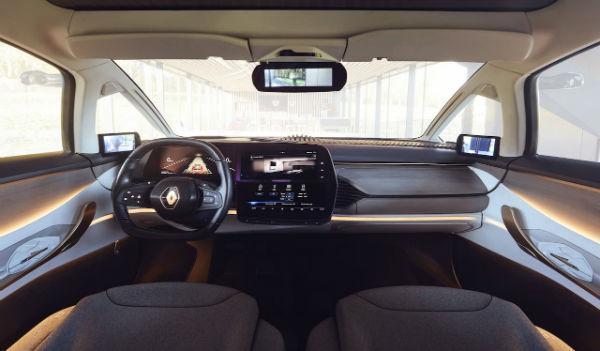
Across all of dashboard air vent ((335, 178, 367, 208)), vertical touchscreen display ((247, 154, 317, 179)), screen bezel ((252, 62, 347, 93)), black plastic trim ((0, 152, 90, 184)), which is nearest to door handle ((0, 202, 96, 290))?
black plastic trim ((0, 152, 90, 184))

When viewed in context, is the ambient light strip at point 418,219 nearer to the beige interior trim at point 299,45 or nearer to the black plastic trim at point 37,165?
the beige interior trim at point 299,45

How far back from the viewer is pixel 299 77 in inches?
89.4

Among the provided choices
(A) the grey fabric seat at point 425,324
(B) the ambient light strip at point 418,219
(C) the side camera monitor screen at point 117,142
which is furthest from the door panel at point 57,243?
(B) the ambient light strip at point 418,219

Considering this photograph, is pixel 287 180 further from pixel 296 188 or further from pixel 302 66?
pixel 302 66

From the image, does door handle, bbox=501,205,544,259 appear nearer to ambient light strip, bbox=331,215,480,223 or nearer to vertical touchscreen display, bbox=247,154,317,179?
ambient light strip, bbox=331,215,480,223

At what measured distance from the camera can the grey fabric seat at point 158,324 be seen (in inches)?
45.0

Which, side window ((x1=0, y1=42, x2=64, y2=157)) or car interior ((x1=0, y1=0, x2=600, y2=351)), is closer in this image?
car interior ((x1=0, y1=0, x2=600, y2=351))

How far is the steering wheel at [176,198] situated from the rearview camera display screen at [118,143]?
700mm

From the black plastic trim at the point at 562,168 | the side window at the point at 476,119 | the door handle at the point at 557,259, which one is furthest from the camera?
the side window at the point at 476,119

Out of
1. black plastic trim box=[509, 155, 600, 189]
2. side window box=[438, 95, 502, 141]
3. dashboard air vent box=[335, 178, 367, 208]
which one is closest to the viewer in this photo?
black plastic trim box=[509, 155, 600, 189]

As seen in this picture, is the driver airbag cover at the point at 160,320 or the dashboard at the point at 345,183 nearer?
the driver airbag cover at the point at 160,320

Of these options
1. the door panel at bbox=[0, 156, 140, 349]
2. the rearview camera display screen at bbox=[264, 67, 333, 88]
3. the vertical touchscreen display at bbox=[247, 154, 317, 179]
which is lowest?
the door panel at bbox=[0, 156, 140, 349]

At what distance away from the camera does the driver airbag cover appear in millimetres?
1144

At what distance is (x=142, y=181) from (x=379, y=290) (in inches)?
62.0
